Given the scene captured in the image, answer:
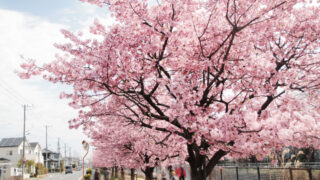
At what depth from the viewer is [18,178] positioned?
41969mm

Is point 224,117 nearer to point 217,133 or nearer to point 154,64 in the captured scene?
point 217,133

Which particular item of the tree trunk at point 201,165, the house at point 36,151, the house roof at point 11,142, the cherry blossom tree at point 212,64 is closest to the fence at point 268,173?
the cherry blossom tree at point 212,64

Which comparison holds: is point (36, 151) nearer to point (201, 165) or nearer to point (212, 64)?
point (201, 165)

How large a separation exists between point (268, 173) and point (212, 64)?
908 cm

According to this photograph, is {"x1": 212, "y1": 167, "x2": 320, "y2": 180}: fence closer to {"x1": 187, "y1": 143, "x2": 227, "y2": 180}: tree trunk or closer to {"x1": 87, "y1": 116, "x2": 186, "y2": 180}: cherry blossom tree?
{"x1": 87, "y1": 116, "x2": 186, "y2": 180}: cherry blossom tree

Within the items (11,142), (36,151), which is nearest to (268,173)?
(11,142)

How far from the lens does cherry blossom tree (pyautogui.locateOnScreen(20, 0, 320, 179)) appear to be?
7055mm

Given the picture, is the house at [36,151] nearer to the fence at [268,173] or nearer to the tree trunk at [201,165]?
the fence at [268,173]

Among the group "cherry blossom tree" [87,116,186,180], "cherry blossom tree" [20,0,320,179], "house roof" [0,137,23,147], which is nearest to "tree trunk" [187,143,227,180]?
"cherry blossom tree" [20,0,320,179]

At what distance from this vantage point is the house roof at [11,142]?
69.3 m

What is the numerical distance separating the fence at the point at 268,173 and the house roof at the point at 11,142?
63.5 meters

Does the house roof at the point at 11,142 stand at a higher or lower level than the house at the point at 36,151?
higher

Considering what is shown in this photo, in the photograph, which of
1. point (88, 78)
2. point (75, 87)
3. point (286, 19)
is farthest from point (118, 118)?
point (286, 19)

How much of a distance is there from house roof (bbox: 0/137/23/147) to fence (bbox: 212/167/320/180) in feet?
208
